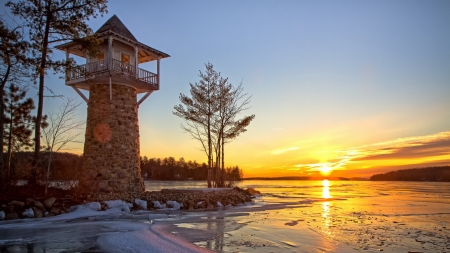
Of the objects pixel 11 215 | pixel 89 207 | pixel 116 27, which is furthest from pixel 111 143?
pixel 11 215

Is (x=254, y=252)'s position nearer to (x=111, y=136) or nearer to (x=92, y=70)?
(x=111, y=136)

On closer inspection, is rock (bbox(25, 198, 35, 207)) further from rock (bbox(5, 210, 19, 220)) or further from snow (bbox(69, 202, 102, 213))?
snow (bbox(69, 202, 102, 213))

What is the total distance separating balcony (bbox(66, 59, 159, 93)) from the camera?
17094 millimetres

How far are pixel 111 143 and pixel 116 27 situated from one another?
6353mm

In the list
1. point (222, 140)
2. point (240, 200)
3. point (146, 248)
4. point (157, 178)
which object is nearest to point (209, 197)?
point (240, 200)

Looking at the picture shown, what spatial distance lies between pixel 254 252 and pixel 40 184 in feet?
36.1

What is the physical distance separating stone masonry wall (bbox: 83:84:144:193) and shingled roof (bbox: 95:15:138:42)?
2870 millimetres

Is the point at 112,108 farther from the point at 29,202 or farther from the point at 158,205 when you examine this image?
the point at 29,202

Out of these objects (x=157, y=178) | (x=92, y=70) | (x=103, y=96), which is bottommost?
(x=157, y=178)

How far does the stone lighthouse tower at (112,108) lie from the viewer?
1708cm

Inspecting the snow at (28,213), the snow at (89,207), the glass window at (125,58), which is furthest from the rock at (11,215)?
the glass window at (125,58)

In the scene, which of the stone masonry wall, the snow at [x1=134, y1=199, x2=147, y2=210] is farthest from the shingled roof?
the snow at [x1=134, y1=199, x2=147, y2=210]

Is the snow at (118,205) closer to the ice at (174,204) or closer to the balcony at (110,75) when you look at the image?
the ice at (174,204)

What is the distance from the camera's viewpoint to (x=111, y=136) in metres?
17.5
